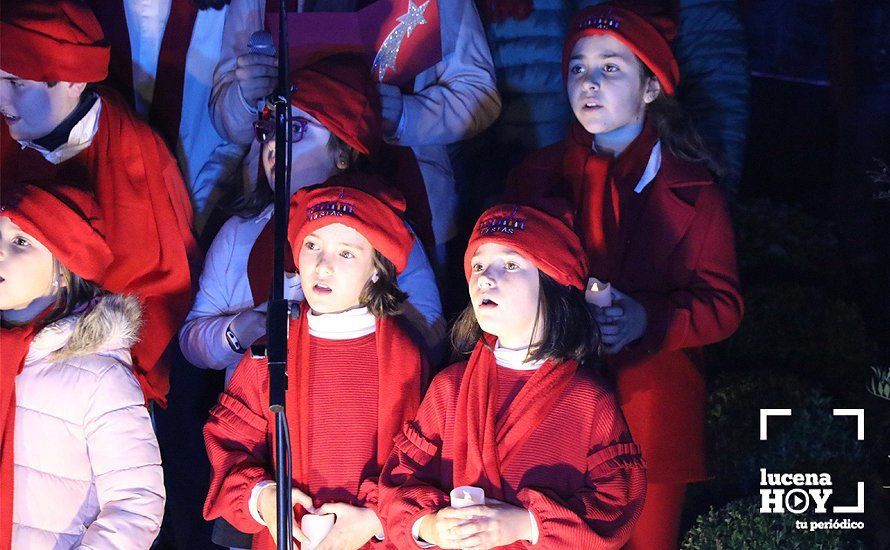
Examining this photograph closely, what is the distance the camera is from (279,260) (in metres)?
2.69

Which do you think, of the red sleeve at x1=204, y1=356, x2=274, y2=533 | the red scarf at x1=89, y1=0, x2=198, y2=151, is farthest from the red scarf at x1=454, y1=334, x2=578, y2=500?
the red scarf at x1=89, y1=0, x2=198, y2=151

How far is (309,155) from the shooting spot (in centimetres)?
375

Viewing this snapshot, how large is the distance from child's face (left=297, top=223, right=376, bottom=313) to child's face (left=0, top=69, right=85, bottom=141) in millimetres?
852

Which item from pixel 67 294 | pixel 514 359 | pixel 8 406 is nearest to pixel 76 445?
pixel 8 406

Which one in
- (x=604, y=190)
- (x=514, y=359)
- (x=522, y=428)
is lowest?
(x=522, y=428)

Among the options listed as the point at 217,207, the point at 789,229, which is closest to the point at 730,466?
the point at 789,229

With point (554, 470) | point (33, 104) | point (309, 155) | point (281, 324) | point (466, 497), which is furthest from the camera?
point (309, 155)

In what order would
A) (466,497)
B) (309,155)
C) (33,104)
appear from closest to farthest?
(466,497)
(33,104)
(309,155)

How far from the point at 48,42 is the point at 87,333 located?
84 centimetres

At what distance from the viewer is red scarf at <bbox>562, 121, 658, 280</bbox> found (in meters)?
3.51

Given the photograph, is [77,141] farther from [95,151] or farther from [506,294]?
[506,294]

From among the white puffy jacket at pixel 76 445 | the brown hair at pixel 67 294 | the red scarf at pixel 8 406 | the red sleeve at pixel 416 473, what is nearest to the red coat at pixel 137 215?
the brown hair at pixel 67 294

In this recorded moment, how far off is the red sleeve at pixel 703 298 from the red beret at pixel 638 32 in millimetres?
369

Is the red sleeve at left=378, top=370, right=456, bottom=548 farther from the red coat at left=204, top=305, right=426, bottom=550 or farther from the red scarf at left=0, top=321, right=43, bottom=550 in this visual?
the red scarf at left=0, top=321, right=43, bottom=550
